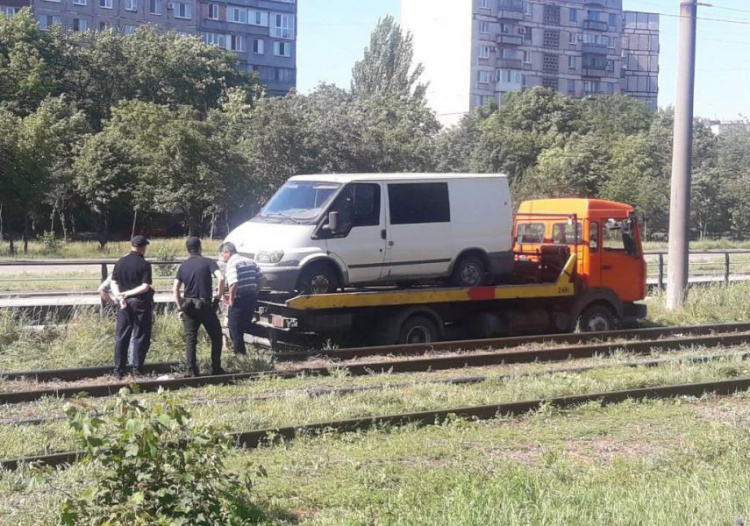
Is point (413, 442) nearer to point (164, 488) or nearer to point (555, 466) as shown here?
point (555, 466)

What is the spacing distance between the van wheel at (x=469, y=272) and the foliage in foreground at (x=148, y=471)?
389 inches

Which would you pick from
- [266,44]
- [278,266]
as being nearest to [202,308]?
[278,266]

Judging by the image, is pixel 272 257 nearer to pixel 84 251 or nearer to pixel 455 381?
pixel 455 381

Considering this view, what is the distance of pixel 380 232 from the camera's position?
14.3 meters

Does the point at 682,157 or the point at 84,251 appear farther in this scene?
the point at 84,251

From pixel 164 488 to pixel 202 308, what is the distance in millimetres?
6217

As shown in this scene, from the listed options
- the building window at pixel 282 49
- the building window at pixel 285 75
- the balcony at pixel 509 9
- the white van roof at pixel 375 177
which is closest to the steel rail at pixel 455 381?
the white van roof at pixel 375 177

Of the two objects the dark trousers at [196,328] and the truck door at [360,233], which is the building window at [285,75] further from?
the dark trousers at [196,328]

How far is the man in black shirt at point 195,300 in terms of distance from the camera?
11.4 m

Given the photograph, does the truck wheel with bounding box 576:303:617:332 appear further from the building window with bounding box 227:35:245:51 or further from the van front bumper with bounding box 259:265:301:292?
the building window with bounding box 227:35:245:51

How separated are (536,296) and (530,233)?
6.50 ft

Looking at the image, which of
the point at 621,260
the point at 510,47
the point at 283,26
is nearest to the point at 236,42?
the point at 283,26

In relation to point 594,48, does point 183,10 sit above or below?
below

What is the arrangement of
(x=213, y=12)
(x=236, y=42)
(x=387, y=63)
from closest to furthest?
(x=387, y=63), (x=213, y=12), (x=236, y=42)
